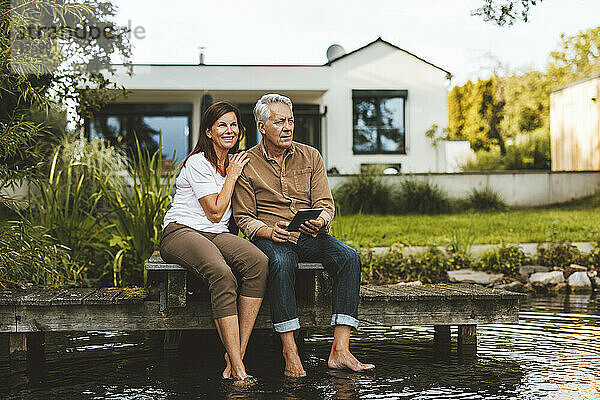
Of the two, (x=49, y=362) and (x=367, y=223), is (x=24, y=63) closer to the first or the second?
(x=49, y=362)

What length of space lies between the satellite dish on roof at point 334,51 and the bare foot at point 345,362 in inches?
739

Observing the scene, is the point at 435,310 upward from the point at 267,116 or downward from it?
downward

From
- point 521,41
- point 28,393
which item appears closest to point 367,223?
point 28,393

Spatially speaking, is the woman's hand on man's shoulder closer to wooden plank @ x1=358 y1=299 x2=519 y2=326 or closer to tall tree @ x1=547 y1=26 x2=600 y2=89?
wooden plank @ x1=358 y1=299 x2=519 y2=326

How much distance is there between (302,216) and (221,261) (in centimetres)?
48

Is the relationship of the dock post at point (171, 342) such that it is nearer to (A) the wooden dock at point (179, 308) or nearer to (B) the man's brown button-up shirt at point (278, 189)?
(A) the wooden dock at point (179, 308)

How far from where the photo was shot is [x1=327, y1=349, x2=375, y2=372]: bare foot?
13.0 ft

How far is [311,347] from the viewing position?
476 cm

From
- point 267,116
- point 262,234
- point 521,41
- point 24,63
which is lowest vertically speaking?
point 262,234

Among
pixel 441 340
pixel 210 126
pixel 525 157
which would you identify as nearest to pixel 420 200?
pixel 525 157

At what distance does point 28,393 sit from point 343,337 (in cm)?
156

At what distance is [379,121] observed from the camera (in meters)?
21.0

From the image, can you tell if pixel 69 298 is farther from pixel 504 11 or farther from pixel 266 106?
pixel 504 11

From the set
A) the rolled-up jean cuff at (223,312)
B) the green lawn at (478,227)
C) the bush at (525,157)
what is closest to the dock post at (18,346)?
the rolled-up jean cuff at (223,312)
